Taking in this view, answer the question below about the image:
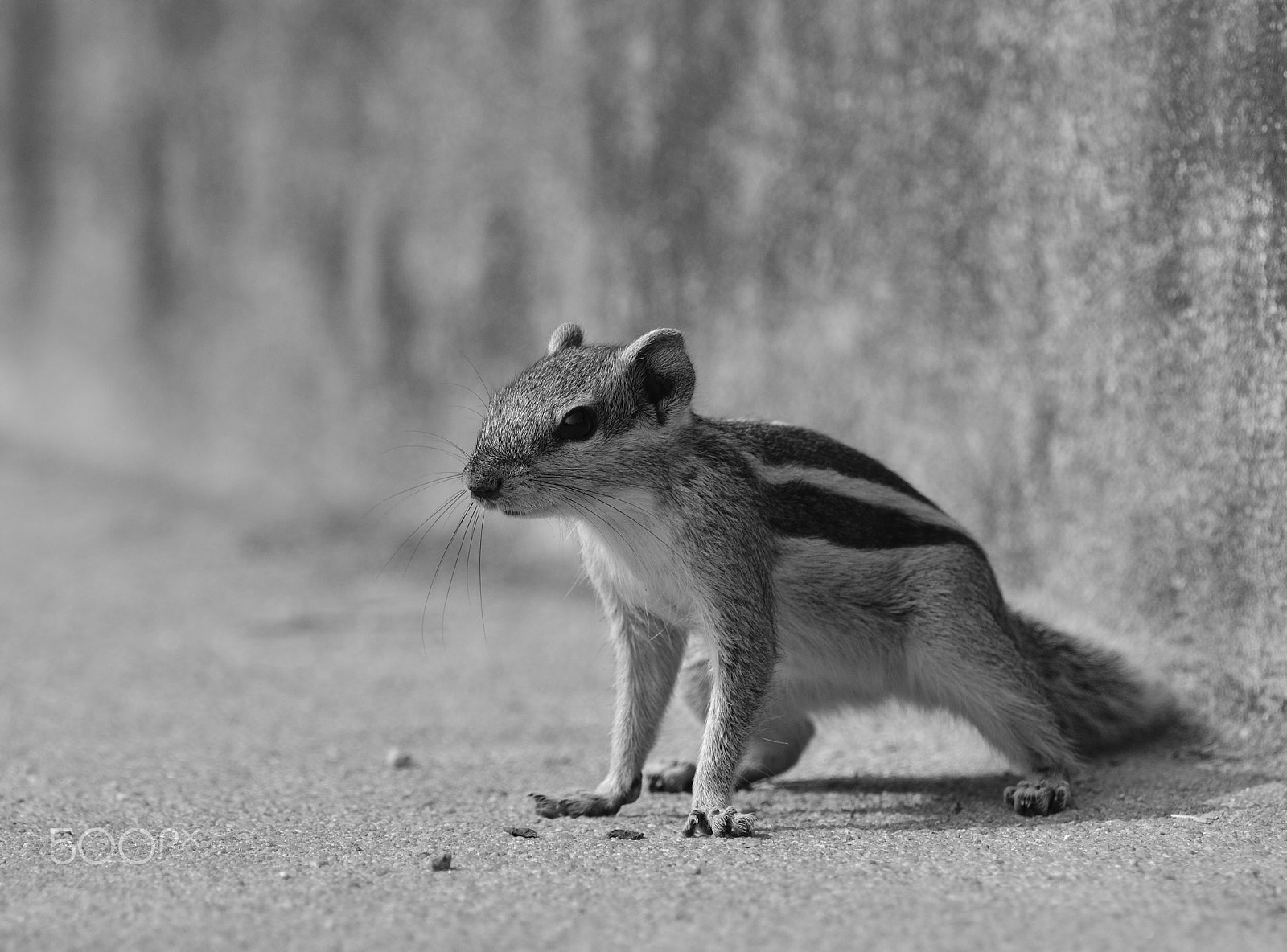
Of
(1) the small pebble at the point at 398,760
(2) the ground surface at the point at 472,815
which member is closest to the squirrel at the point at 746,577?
(2) the ground surface at the point at 472,815

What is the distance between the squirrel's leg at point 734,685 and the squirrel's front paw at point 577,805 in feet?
1.08

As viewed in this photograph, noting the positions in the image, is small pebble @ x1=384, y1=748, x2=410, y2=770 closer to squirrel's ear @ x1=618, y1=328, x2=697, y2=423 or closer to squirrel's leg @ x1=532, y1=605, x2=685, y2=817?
squirrel's leg @ x1=532, y1=605, x2=685, y2=817

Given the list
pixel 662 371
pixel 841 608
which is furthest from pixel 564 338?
pixel 841 608

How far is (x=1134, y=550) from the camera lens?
16.0 ft

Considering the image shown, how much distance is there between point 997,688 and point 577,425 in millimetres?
1468

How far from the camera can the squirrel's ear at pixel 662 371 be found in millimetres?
4301

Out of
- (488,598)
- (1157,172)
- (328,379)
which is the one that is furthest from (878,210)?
(328,379)

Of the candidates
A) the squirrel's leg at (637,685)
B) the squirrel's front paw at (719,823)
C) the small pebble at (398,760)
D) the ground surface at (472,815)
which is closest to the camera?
the ground surface at (472,815)

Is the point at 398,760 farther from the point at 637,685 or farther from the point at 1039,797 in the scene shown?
the point at 1039,797

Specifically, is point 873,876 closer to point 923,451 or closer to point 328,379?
point 923,451

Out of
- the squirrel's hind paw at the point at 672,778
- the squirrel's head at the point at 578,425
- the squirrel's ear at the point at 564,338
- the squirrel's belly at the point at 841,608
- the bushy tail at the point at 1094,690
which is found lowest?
the squirrel's hind paw at the point at 672,778

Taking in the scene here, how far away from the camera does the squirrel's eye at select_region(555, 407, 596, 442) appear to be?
165 inches

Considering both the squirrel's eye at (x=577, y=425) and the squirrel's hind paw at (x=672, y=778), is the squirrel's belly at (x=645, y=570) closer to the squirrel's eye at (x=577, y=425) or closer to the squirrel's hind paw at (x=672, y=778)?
the squirrel's eye at (x=577, y=425)

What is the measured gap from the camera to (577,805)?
430 cm
